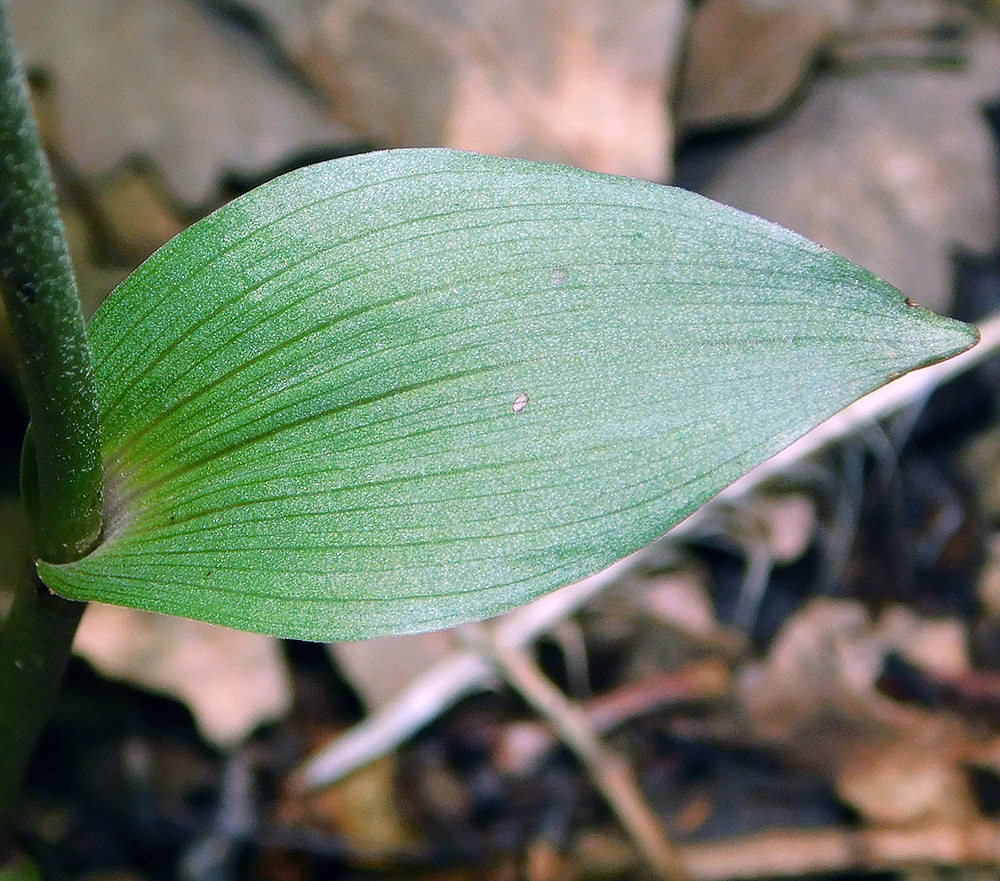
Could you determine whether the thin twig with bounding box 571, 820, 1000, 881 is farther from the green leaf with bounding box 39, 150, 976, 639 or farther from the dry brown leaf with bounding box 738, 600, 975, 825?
the green leaf with bounding box 39, 150, 976, 639

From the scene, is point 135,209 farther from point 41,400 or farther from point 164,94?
point 41,400

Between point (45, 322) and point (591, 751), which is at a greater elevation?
point (45, 322)

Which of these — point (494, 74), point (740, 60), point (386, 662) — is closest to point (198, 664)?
point (386, 662)

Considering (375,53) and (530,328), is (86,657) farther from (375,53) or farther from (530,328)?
(375,53)

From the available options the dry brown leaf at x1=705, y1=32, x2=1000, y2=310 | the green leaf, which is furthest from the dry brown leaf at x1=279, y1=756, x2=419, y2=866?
the dry brown leaf at x1=705, y1=32, x2=1000, y2=310

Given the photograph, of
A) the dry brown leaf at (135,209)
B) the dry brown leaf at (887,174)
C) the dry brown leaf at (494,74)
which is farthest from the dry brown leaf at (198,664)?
the dry brown leaf at (887,174)

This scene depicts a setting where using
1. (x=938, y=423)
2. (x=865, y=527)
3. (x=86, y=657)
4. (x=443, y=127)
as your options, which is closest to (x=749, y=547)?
(x=865, y=527)
